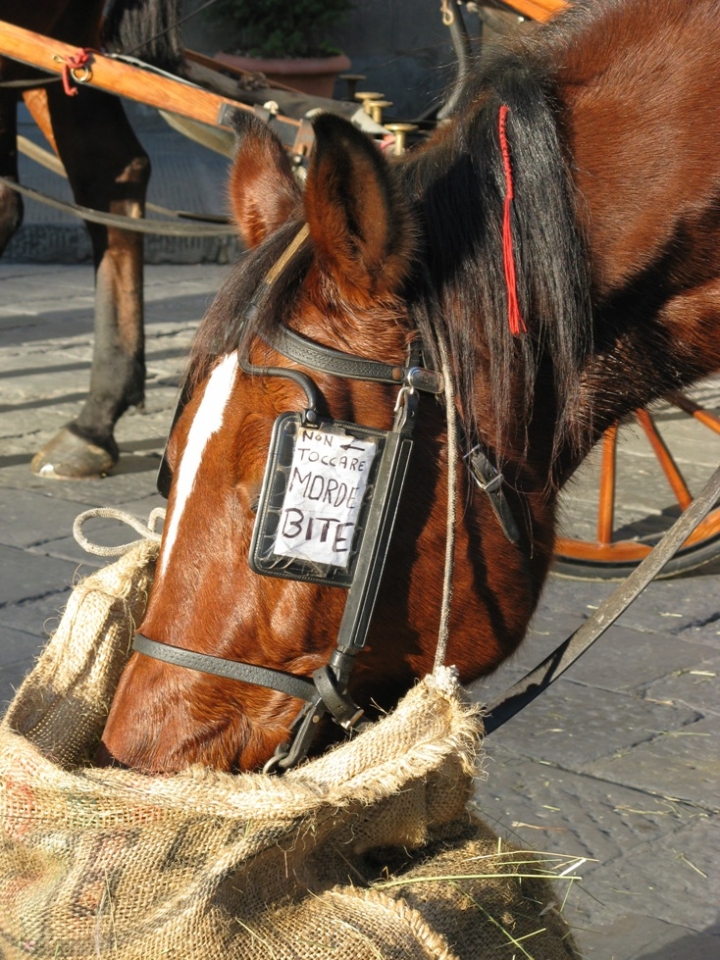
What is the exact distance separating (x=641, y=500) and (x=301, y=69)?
6.00 metres

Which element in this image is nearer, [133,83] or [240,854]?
[240,854]

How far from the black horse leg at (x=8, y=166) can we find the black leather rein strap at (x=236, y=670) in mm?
3505

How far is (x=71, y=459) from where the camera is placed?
14.6 feet

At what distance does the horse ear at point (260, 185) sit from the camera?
1756 mm

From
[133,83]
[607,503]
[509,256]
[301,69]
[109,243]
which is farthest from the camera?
[301,69]

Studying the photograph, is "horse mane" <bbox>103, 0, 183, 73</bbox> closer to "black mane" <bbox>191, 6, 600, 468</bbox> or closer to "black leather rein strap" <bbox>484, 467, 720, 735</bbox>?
"black mane" <bbox>191, 6, 600, 468</bbox>

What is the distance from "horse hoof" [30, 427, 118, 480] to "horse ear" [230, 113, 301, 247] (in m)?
2.72

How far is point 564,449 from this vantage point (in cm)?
164

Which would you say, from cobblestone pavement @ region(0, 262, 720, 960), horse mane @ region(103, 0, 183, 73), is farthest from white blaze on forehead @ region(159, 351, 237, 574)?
horse mane @ region(103, 0, 183, 73)

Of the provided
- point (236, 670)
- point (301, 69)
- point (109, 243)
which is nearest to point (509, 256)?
point (236, 670)

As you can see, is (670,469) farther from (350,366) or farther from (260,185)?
(350,366)

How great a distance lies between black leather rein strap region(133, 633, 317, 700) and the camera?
1.48 m

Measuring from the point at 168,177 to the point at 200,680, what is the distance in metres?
9.13

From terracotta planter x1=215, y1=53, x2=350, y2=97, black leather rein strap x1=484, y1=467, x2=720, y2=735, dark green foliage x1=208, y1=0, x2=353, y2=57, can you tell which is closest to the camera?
black leather rein strap x1=484, y1=467, x2=720, y2=735
